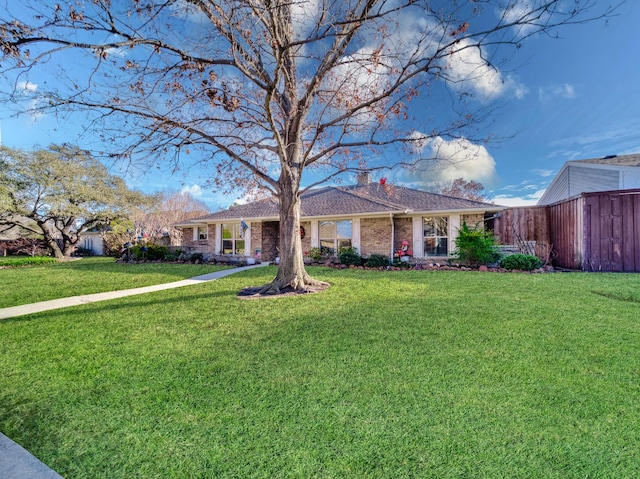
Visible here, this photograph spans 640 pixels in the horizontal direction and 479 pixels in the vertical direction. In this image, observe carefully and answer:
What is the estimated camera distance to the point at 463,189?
2933cm

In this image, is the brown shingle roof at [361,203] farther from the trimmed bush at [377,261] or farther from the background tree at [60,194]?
the background tree at [60,194]

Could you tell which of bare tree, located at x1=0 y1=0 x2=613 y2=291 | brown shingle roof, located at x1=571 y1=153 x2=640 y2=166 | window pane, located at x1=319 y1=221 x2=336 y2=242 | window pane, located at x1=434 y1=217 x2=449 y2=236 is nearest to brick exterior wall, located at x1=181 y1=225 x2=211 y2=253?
window pane, located at x1=319 y1=221 x2=336 y2=242

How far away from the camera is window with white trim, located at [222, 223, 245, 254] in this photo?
17.5m

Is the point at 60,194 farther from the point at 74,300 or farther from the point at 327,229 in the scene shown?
the point at 327,229

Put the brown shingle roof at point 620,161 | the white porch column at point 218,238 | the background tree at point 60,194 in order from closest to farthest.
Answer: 1. the brown shingle roof at point 620,161
2. the white porch column at point 218,238
3. the background tree at point 60,194

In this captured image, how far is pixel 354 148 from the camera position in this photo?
341 inches

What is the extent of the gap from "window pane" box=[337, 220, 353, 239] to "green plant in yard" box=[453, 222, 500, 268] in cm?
490

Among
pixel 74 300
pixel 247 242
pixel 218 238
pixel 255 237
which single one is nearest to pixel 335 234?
pixel 255 237

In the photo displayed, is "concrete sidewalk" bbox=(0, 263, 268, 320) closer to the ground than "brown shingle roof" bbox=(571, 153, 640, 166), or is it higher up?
closer to the ground

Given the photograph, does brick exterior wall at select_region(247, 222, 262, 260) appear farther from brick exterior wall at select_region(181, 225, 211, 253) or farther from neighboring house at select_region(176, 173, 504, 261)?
brick exterior wall at select_region(181, 225, 211, 253)

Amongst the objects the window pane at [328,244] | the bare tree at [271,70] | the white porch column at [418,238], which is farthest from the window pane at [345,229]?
the bare tree at [271,70]

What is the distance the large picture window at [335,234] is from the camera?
48.7 feet

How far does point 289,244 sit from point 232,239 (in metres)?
10.7

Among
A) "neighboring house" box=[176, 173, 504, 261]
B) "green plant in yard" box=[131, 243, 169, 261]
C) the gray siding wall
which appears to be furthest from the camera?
"green plant in yard" box=[131, 243, 169, 261]
